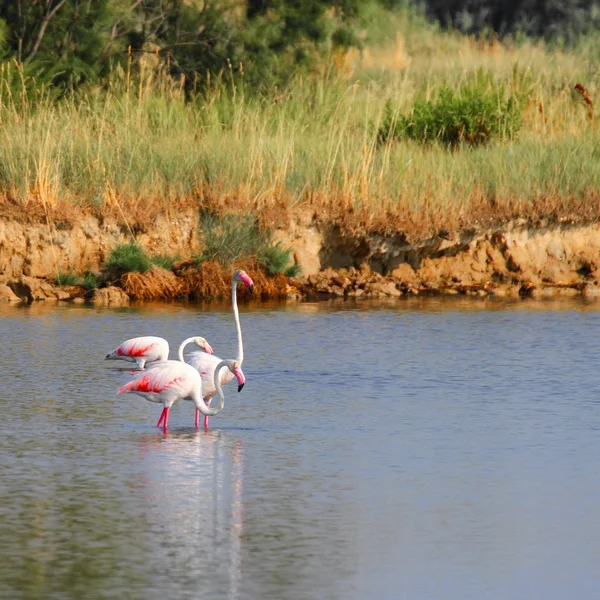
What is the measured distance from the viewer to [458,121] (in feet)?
64.9

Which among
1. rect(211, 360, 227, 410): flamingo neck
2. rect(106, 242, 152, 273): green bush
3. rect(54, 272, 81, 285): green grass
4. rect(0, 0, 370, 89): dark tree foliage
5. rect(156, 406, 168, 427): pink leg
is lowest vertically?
rect(54, 272, 81, 285): green grass

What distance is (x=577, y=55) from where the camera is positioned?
31.0 meters

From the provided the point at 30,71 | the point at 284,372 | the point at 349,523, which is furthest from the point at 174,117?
the point at 349,523

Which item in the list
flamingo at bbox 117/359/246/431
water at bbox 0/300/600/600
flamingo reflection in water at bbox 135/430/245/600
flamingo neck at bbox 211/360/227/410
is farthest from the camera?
flamingo neck at bbox 211/360/227/410

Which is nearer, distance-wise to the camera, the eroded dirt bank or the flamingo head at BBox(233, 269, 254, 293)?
the flamingo head at BBox(233, 269, 254, 293)

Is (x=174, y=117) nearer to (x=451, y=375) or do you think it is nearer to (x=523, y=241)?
(x=523, y=241)

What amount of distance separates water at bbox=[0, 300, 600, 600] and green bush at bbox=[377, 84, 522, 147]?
637 cm

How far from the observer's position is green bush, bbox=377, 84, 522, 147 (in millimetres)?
19797

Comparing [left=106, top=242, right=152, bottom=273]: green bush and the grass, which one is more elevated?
the grass

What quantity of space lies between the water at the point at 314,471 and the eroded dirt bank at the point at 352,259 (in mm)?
2561

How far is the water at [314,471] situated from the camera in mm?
6457

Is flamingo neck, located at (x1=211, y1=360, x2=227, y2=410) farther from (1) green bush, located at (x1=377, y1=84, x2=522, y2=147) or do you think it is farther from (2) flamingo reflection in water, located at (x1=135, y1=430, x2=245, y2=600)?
(1) green bush, located at (x1=377, y1=84, x2=522, y2=147)

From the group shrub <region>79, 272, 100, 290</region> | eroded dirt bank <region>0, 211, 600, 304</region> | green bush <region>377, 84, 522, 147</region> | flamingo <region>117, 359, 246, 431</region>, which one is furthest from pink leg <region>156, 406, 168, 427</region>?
green bush <region>377, 84, 522, 147</region>

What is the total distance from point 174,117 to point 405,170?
10.7 feet
